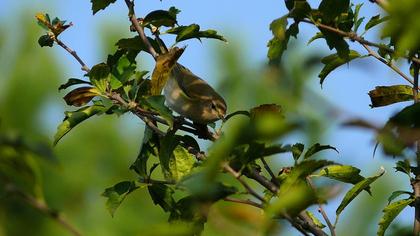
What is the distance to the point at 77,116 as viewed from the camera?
1.60m

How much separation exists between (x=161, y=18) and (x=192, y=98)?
0.44 meters

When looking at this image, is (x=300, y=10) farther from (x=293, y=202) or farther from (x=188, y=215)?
(x=293, y=202)

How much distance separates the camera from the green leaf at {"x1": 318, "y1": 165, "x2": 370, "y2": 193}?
5.26 ft

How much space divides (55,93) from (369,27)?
773 cm

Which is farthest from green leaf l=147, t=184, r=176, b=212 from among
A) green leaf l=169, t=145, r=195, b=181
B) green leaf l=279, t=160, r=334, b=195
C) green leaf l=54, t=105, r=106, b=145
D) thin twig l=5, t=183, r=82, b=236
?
thin twig l=5, t=183, r=82, b=236

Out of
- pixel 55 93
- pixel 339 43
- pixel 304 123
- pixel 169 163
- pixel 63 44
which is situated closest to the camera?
pixel 304 123

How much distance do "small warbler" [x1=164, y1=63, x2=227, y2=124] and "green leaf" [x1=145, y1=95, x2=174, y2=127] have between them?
0.38 m

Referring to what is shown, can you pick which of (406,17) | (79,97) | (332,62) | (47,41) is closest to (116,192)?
(79,97)

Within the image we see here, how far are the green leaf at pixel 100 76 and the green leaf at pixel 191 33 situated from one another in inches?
8.5

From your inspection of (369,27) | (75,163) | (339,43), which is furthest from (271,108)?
(75,163)

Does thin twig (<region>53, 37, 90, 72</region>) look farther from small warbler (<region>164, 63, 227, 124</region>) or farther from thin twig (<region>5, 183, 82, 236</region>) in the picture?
thin twig (<region>5, 183, 82, 236</region>)

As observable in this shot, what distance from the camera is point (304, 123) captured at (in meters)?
0.69

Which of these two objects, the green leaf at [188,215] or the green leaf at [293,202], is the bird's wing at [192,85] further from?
the green leaf at [293,202]

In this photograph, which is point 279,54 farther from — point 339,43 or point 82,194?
point 82,194
